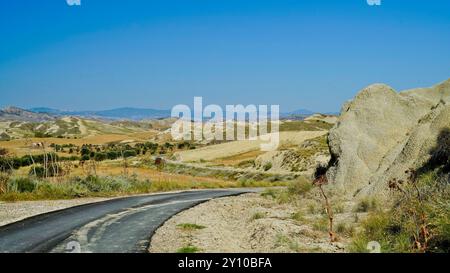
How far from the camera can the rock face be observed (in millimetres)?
18609

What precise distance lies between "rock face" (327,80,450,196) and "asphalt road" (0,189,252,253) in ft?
26.7

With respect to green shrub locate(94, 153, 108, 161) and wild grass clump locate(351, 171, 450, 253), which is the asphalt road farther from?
green shrub locate(94, 153, 108, 161)

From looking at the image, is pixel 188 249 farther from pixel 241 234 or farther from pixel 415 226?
pixel 415 226

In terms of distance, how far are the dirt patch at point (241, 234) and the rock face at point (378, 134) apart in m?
3.79

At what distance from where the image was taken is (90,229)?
14242mm

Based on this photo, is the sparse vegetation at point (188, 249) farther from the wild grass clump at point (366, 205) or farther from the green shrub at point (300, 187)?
the green shrub at point (300, 187)

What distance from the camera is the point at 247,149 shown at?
105 metres

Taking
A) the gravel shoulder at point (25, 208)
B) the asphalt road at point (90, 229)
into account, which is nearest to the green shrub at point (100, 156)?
the gravel shoulder at point (25, 208)

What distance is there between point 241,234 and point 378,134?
39.3 feet

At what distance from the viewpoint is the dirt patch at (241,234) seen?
11.8 m

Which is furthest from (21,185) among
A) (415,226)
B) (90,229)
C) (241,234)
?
(415,226)

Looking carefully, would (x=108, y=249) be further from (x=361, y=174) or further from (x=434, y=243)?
(x=361, y=174)

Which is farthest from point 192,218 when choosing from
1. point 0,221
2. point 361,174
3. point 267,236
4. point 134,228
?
point 361,174

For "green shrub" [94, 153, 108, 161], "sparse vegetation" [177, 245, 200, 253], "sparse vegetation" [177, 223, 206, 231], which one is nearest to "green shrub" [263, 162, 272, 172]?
"green shrub" [94, 153, 108, 161]
